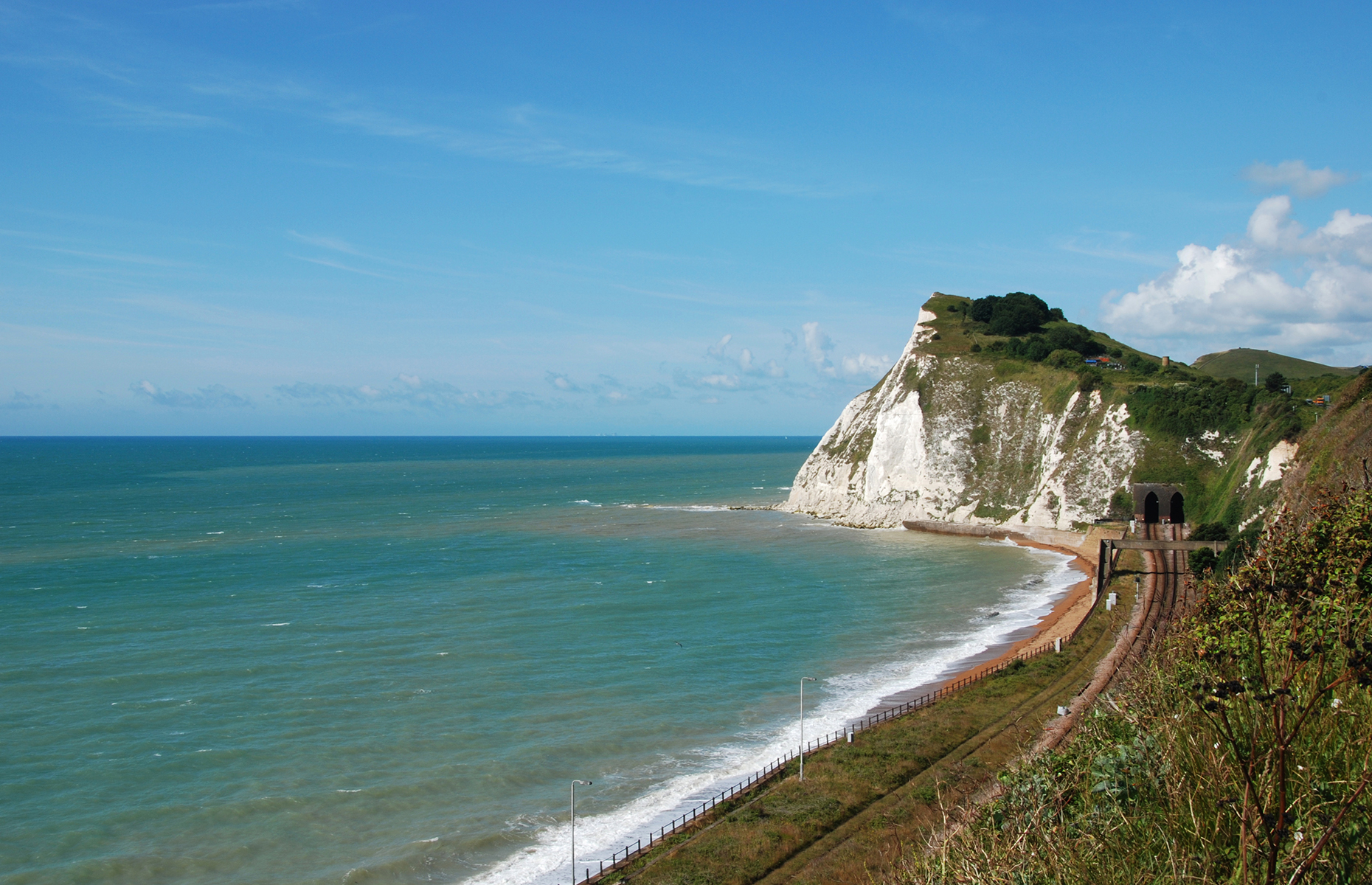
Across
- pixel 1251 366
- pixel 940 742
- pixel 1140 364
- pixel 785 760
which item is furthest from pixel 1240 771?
pixel 1251 366

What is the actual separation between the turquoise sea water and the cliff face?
7.99 m

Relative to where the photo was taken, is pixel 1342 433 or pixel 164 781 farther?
pixel 1342 433

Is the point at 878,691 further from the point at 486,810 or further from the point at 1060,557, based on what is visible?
the point at 1060,557

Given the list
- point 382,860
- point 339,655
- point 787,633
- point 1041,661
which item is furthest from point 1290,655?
point 339,655

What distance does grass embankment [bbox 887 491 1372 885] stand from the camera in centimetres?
937

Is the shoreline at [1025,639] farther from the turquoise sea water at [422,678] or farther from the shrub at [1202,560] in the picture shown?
the shrub at [1202,560]

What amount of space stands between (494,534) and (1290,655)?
3707 inches

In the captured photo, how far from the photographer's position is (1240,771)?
11375 mm

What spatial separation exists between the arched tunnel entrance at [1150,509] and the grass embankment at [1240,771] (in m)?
63.2

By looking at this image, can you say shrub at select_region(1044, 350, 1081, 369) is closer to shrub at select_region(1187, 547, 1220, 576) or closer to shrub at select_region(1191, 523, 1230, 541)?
shrub at select_region(1191, 523, 1230, 541)

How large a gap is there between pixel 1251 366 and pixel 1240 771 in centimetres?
17258

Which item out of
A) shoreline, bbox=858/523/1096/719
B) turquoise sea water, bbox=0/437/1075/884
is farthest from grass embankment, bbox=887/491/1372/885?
shoreline, bbox=858/523/1096/719

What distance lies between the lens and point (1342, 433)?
1796 inches

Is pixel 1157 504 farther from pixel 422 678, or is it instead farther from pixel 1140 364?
pixel 422 678
